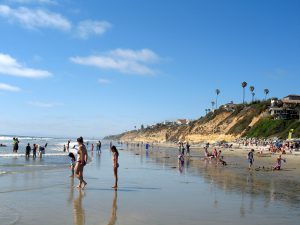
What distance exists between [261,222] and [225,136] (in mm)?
85791

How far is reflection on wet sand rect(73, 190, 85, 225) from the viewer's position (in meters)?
8.61

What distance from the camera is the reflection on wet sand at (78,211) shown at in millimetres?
8609

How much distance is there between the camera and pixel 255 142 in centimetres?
6962

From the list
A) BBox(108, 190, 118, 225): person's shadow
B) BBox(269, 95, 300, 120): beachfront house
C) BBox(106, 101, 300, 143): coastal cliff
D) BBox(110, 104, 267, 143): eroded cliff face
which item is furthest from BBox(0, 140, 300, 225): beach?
BBox(110, 104, 267, 143): eroded cliff face

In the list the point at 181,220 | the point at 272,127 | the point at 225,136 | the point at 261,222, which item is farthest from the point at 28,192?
the point at 225,136

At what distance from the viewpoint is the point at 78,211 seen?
9.70m

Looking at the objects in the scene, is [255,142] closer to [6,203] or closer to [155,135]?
[6,203]

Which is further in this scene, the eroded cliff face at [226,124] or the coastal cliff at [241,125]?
the eroded cliff face at [226,124]

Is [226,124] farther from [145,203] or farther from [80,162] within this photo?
[145,203]

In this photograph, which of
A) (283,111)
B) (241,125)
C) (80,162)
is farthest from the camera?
(241,125)

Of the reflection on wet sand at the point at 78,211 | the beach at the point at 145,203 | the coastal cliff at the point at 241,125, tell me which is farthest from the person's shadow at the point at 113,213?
the coastal cliff at the point at 241,125

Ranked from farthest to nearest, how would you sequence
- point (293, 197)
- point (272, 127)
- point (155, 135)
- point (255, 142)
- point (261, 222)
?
point (155, 135), point (272, 127), point (255, 142), point (293, 197), point (261, 222)

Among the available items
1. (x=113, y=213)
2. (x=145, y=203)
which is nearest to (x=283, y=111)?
(x=145, y=203)

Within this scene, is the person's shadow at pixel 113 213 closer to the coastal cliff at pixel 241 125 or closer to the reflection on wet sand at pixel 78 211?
the reflection on wet sand at pixel 78 211
